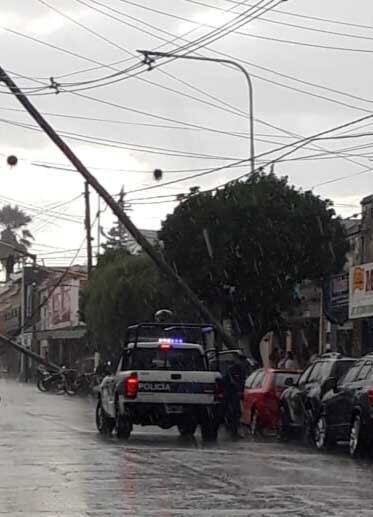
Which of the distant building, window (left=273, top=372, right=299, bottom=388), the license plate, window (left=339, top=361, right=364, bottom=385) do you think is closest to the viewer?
window (left=339, top=361, right=364, bottom=385)

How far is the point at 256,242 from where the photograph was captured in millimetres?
33031

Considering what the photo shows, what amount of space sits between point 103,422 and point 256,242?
9.89m

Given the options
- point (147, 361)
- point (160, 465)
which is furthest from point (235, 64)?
point (160, 465)

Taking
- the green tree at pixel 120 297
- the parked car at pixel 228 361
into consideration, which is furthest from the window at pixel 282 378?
the green tree at pixel 120 297

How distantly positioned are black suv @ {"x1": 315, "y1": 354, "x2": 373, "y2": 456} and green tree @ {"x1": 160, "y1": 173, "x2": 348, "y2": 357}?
11.7m

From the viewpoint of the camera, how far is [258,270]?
3325 cm

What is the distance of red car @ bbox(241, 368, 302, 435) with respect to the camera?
2497 centimetres

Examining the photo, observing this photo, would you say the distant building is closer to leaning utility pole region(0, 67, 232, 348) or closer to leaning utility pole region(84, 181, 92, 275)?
leaning utility pole region(84, 181, 92, 275)

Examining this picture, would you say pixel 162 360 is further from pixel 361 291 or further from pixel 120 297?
pixel 120 297

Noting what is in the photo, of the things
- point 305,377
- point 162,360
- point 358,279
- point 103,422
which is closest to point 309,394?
point 305,377

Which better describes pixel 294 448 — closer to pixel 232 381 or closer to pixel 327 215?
pixel 232 381

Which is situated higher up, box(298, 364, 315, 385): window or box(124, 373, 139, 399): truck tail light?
box(298, 364, 315, 385): window

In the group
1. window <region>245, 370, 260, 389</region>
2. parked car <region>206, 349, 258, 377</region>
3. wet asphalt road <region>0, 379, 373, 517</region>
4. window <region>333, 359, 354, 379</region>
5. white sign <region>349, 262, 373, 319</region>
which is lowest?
wet asphalt road <region>0, 379, 373, 517</region>

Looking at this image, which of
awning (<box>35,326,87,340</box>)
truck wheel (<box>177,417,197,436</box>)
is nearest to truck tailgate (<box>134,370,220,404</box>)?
→ truck wheel (<box>177,417,197,436</box>)
